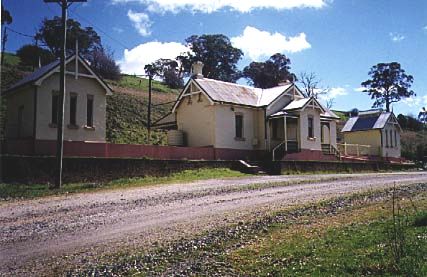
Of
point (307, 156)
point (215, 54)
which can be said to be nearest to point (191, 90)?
point (307, 156)

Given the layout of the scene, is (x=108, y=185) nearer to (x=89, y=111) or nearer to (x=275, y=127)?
(x=89, y=111)

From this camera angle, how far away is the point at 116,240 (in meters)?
9.88

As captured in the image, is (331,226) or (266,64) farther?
(266,64)

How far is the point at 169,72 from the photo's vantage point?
8894 centimetres

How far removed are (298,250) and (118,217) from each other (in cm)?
614

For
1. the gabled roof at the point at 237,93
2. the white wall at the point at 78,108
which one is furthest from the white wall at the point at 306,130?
the white wall at the point at 78,108

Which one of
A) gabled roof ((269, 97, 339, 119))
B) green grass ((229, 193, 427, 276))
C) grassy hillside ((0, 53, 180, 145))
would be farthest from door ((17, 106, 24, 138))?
green grass ((229, 193, 427, 276))

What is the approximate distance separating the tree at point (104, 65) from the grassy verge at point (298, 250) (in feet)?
200

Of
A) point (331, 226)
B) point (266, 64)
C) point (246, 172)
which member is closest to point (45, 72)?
point (246, 172)

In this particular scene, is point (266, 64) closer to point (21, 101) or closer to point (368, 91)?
point (368, 91)

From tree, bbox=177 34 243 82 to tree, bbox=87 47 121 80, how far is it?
47.9 ft

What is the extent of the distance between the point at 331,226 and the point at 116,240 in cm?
472

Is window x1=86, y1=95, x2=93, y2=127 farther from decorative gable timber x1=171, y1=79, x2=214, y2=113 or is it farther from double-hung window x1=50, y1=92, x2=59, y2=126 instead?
decorative gable timber x1=171, y1=79, x2=214, y2=113

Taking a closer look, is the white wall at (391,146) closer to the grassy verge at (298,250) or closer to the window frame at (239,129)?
the window frame at (239,129)
